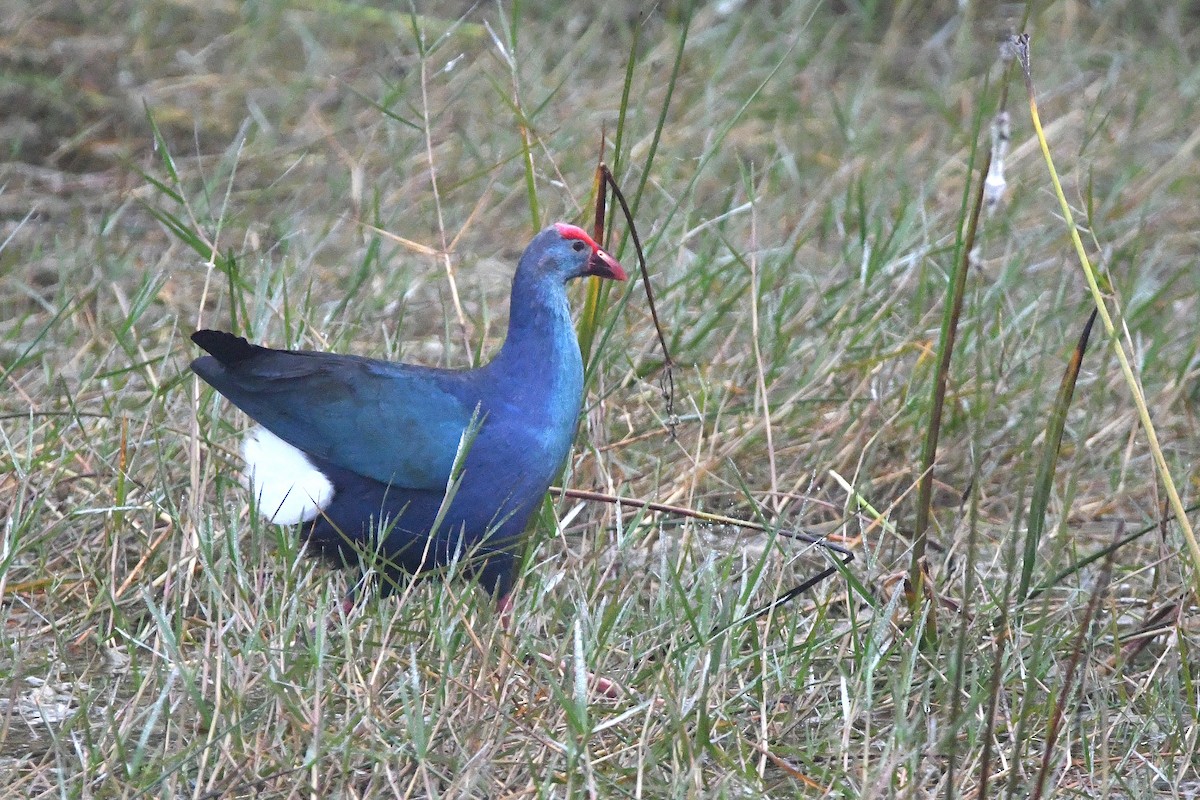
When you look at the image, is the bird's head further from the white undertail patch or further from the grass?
the white undertail patch

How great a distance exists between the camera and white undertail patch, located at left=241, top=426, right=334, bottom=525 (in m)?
2.28

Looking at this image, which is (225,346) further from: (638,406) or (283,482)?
(638,406)

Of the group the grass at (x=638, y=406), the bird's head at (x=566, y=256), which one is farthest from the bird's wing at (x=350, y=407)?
the bird's head at (x=566, y=256)

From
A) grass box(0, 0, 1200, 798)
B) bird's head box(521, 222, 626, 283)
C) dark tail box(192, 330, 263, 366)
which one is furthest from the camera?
bird's head box(521, 222, 626, 283)

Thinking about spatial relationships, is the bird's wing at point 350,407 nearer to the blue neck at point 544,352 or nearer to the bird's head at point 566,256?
the blue neck at point 544,352

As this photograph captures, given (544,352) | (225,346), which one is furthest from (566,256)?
(225,346)

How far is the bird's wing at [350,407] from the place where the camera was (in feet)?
7.52

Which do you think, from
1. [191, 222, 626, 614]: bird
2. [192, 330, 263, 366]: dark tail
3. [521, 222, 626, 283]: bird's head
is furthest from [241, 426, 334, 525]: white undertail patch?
[521, 222, 626, 283]: bird's head

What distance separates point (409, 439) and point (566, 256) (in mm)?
379

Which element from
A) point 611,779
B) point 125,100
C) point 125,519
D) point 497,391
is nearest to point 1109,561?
point 611,779

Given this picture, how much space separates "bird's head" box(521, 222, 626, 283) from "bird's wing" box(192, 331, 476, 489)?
230 mm

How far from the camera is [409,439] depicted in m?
2.29

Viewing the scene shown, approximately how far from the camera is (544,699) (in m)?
1.98

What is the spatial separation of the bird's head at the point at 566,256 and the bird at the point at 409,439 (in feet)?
0.18
